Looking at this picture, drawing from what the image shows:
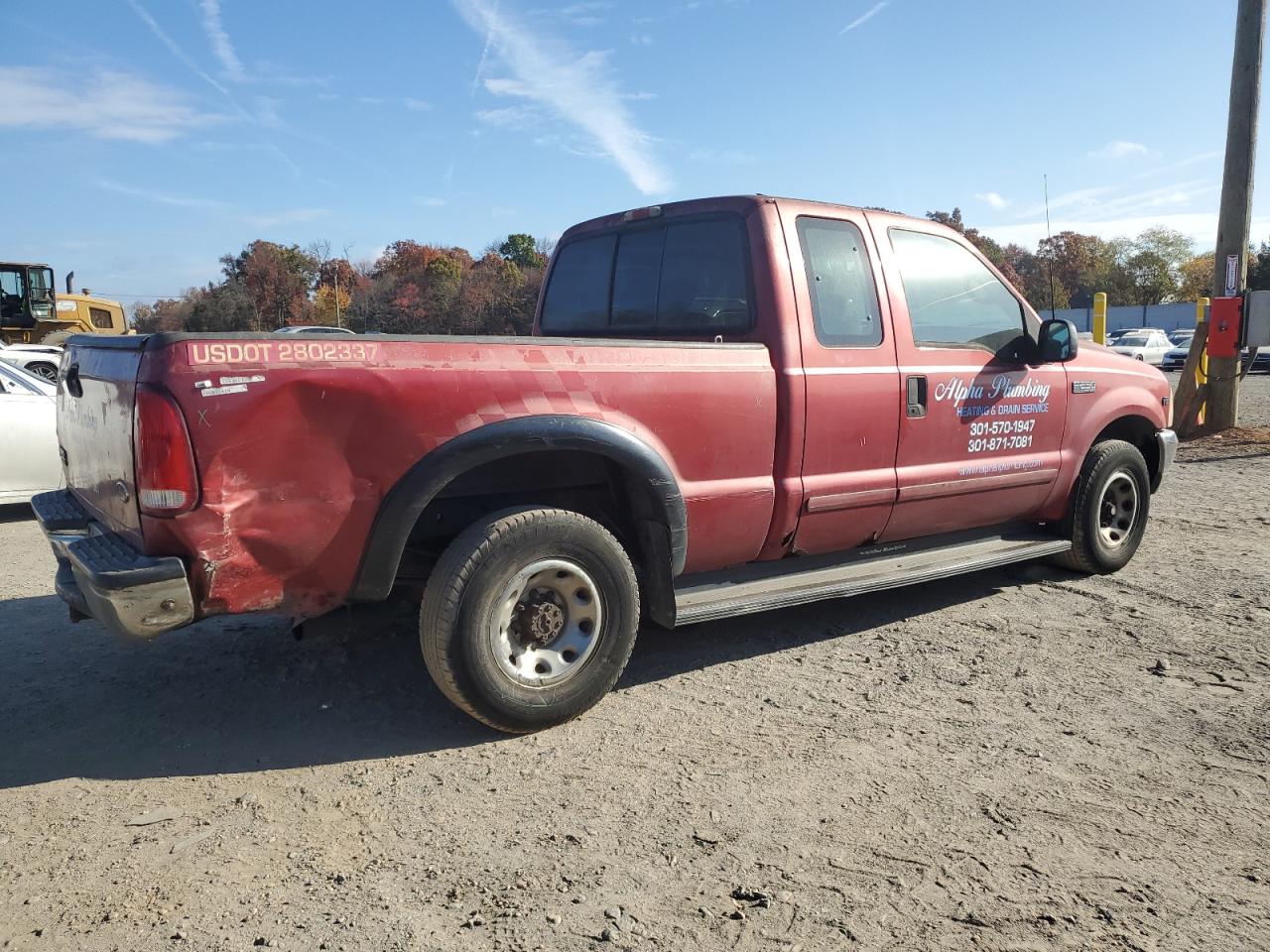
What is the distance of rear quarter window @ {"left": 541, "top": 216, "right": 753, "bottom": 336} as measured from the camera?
4293 mm

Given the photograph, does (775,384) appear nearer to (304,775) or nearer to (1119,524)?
(304,775)

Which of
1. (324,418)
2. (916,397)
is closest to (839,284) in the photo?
(916,397)

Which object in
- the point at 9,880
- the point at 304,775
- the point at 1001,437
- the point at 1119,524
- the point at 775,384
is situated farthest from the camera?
the point at 1119,524

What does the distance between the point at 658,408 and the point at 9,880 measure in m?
2.54

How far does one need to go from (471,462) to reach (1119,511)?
4.34 metres

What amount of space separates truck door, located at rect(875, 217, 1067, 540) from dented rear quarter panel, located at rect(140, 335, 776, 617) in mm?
1485

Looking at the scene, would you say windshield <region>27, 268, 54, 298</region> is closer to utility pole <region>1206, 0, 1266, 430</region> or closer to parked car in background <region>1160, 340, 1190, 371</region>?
utility pole <region>1206, 0, 1266, 430</region>

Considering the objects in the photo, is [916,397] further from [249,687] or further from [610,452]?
[249,687]

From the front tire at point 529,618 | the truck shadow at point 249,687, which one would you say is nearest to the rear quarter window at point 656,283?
the front tire at point 529,618

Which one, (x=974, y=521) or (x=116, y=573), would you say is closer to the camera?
(x=116, y=573)

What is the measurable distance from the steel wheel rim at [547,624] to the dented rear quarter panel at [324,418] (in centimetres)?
57

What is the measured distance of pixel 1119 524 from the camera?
5793mm

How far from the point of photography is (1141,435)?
6012 millimetres

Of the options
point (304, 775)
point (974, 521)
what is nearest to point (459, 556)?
point (304, 775)
